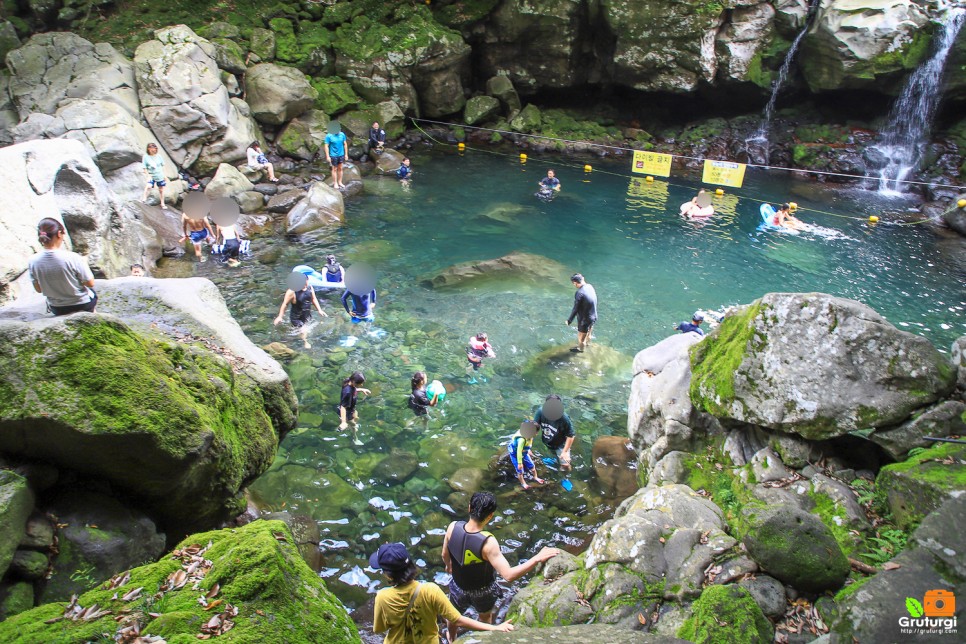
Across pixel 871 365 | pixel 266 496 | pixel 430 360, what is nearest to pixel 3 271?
pixel 266 496

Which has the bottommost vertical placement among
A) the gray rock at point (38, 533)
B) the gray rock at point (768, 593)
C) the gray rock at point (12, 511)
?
the gray rock at point (768, 593)

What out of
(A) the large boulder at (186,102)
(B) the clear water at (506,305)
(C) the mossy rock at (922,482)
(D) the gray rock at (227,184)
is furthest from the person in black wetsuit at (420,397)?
(A) the large boulder at (186,102)

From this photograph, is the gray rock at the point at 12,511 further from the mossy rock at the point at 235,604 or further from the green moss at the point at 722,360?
the green moss at the point at 722,360

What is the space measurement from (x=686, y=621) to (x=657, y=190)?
2164 centimetres

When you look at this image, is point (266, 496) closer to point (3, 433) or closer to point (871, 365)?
point (3, 433)

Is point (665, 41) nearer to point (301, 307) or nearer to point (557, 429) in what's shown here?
point (301, 307)

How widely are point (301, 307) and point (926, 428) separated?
1024 cm

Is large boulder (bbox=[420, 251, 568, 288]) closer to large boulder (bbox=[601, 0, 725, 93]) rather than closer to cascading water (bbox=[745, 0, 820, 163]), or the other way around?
large boulder (bbox=[601, 0, 725, 93])

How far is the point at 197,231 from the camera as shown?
15141 millimetres

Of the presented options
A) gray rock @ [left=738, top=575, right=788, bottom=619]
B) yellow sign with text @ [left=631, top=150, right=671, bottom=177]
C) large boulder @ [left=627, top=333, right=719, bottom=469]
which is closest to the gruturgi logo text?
gray rock @ [left=738, top=575, right=788, bottom=619]

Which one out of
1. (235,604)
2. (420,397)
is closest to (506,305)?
(420,397)

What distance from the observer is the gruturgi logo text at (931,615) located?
3408 mm

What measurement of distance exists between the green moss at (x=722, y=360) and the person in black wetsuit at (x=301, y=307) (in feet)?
25.0

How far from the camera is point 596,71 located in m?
28.0
